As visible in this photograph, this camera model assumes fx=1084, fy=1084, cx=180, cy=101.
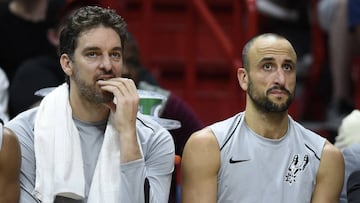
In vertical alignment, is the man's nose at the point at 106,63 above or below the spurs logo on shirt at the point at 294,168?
above

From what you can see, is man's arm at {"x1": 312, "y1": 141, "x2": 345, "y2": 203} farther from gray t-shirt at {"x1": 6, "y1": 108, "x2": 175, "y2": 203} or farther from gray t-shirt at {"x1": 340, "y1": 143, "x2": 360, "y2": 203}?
gray t-shirt at {"x1": 6, "y1": 108, "x2": 175, "y2": 203}

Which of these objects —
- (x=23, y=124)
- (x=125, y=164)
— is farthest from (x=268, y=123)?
(x=23, y=124)

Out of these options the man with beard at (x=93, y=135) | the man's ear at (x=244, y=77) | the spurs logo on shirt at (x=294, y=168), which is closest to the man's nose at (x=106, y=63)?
the man with beard at (x=93, y=135)

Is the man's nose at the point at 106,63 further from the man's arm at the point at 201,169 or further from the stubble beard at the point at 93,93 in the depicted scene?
the man's arm at the point at 201,169

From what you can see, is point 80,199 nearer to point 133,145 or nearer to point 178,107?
point 133,145

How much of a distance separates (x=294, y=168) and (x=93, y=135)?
1022 mm

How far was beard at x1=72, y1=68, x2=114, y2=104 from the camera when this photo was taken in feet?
17.6

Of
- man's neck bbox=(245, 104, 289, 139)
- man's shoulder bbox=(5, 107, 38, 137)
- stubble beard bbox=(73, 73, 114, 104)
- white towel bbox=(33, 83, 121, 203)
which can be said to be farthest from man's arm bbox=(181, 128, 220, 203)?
man's shoulder bbox=(5, 107, 38, 137)

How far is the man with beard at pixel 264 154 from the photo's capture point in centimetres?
537

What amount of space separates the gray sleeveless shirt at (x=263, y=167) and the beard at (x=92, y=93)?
0.57 m

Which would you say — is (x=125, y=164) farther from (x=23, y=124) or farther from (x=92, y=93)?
(x=23, y=124)

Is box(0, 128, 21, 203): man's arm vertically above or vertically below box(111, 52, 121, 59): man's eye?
below

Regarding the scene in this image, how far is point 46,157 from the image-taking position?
209 inches

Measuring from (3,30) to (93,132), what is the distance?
247cm
